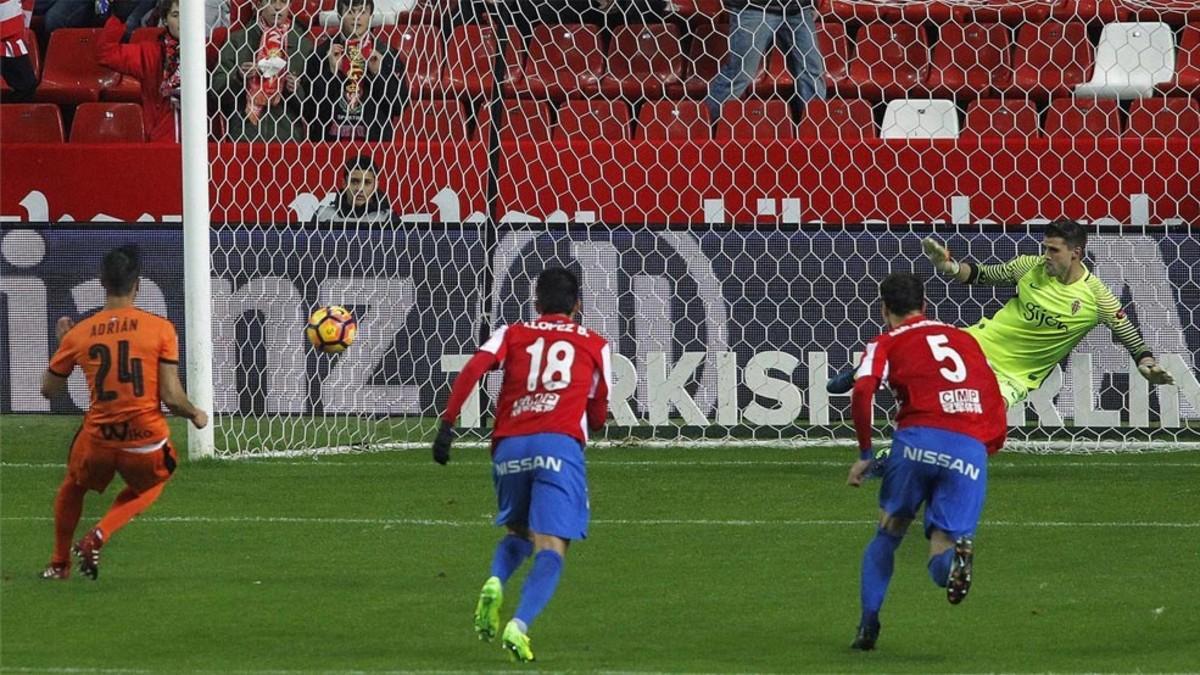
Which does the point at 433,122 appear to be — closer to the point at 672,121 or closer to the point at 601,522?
the point at 672,121

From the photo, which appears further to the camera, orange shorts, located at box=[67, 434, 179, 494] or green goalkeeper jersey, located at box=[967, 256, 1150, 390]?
green goalkeeper jersey, located at box=[967, 256, 1150, 390]

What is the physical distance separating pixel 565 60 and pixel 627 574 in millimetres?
7802

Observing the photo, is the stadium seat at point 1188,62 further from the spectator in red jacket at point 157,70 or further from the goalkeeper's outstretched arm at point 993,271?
the spectator in red jacket at point 157,70

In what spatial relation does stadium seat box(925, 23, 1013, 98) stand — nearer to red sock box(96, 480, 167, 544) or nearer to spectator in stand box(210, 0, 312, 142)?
spectator in stand box(210, 0, 312, 142)

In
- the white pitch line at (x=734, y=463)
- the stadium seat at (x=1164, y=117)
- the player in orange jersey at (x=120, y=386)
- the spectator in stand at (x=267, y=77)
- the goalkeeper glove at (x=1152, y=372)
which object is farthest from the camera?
the stadium seat at (x=1164, y=117)

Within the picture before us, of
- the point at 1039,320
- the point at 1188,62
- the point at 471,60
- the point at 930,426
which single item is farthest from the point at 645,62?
the point at 930,426

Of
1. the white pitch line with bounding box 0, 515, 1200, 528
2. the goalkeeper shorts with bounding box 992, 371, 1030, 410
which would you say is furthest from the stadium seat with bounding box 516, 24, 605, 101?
the white pitch line with bounding box 0, 515, 1200, 528

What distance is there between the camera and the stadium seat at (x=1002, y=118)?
49.9ft

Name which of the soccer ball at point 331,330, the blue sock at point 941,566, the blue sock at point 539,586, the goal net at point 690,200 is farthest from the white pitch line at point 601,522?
the blue sock at point 539,586

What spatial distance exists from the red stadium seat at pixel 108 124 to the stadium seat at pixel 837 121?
17.1 ft

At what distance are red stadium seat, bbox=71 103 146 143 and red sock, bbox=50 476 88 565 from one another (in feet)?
26.1

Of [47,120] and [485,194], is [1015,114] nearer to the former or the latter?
[485,194]

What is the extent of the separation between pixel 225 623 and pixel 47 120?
984 cm

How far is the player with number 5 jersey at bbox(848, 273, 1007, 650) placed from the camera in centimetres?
760
